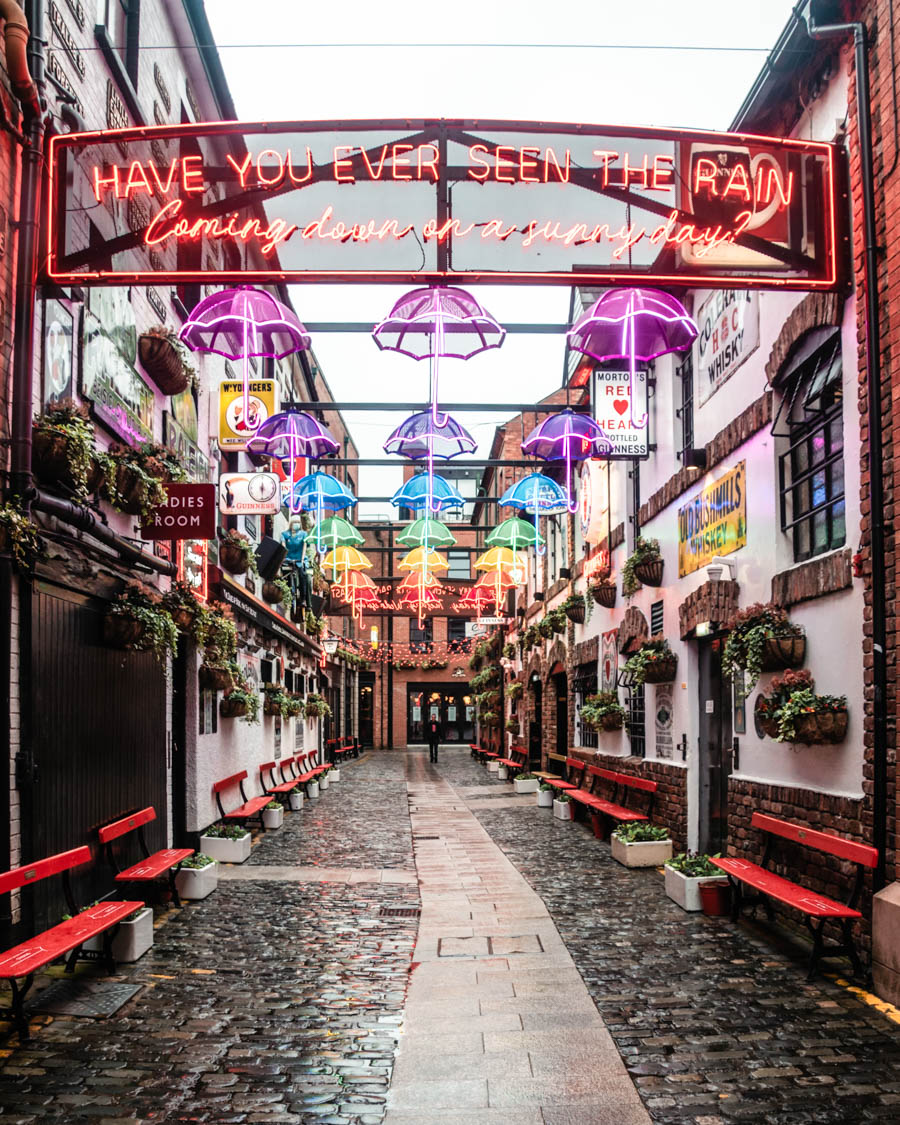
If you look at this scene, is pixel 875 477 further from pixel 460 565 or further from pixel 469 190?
pixel 460 565

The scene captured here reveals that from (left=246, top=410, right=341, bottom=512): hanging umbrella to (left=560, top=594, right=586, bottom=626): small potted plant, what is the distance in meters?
5.85

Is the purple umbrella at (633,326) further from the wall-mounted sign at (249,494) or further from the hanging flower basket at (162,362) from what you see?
the wall-mounted sign at (249,494)

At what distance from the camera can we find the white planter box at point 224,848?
11.8 m

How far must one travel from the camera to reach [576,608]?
1889 centimetres

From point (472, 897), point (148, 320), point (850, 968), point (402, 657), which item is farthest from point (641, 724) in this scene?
point (402, 657)

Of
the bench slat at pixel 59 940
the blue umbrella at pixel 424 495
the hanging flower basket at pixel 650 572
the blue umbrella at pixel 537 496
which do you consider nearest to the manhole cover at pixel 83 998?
the bench slat at pixel 59 940

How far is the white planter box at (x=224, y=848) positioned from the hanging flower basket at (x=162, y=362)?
17.5ft

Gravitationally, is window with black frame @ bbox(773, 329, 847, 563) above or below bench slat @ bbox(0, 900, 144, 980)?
above

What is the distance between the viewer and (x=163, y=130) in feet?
23.4

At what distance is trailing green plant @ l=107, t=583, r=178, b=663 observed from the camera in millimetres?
8727

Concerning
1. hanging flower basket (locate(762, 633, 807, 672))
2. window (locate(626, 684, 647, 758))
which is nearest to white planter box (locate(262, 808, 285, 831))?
window (locate(626, 684, 647, 758))

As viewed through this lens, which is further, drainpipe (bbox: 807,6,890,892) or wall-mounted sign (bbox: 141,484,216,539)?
wall-mounted sign (bbox: 141,484,216,539)

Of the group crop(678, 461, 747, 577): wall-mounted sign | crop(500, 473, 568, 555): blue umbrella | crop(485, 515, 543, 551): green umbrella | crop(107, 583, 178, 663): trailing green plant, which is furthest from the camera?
crop(485, 515, 543, 551): green umbrella

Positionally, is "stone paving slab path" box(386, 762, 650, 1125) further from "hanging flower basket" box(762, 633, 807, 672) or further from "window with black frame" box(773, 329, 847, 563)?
"window with black frame" box(773, 329, 847, 563)
